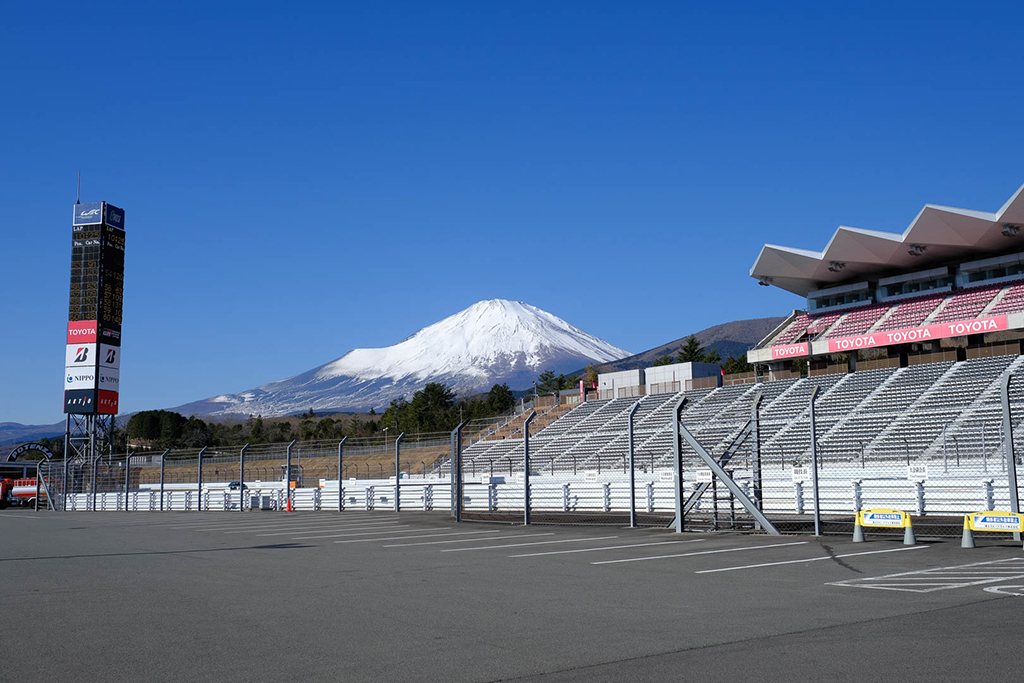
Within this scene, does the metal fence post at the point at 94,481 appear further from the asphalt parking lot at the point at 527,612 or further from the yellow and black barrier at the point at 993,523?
the yellow and black barrier at the point at 993,523

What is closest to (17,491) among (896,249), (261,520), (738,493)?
(261,520)

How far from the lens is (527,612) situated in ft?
25.5

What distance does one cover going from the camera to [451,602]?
8.44 metres

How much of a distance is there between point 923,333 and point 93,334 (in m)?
47.2

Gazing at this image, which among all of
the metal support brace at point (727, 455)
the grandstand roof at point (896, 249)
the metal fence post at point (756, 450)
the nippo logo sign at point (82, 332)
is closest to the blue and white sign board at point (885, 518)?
the metal fence post at point (756, 450)

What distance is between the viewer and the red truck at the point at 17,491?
148 feet

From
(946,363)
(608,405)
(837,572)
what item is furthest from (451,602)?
(608,405)

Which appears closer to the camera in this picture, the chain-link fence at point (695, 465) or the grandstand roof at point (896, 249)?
the chain-link fence at point (695, 465)

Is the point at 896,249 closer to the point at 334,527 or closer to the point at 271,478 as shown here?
the point at 271,478

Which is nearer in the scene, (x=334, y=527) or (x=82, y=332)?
(x=334, y=527)

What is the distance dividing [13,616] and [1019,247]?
52.2 meters

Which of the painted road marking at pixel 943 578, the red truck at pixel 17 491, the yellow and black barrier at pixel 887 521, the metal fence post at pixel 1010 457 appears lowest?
the red truck at pixel 17 491

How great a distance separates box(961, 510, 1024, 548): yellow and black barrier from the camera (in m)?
12.0

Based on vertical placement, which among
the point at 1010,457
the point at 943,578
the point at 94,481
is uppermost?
the point at 1010,457
